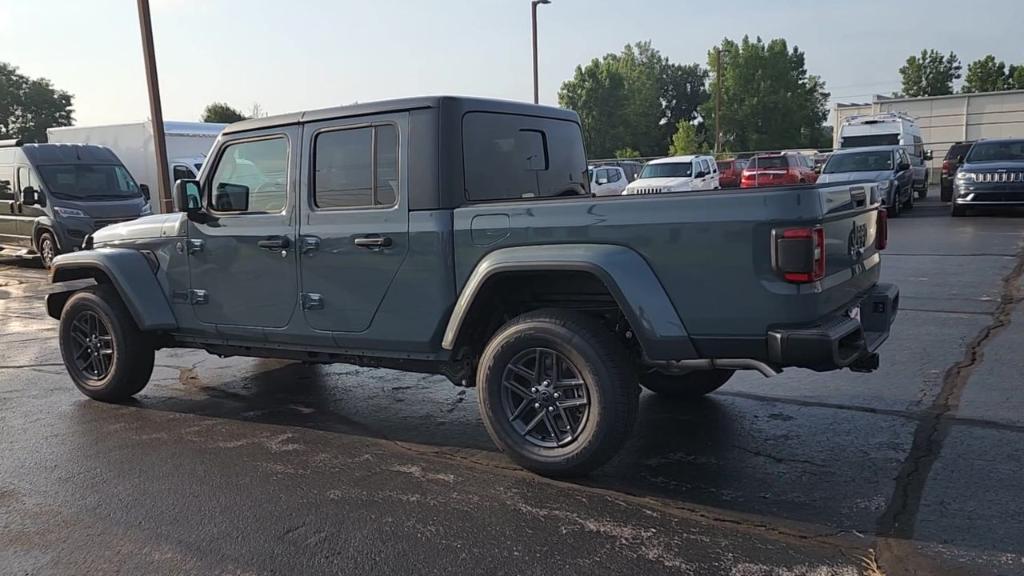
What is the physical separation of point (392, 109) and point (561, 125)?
4.47ft

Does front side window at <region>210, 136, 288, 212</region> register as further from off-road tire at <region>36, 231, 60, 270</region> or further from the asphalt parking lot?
off-road tire at <region>36, 231, 60, 270</region>

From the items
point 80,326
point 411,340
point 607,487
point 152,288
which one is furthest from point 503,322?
point 80,326

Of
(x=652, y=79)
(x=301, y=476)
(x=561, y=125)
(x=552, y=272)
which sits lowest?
(x=301, y=476)

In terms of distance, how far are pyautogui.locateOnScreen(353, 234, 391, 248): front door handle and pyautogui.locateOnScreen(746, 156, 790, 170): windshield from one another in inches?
894

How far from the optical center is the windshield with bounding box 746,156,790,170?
25375mm

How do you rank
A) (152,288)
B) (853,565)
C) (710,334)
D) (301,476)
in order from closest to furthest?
(853,565)
(710,334)
(301,476)
(152,288)

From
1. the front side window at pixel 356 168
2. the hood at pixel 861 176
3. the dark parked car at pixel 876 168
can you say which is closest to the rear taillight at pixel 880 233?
the front side window at pixel 356 168

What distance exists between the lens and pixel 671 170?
24797 millimetres

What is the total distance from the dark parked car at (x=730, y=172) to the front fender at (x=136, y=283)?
1070 inches

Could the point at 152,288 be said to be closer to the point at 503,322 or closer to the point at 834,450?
the point at 503,322

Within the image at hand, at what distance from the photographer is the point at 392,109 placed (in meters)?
4.68

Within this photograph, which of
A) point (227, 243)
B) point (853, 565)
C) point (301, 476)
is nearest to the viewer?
point (853, 565)

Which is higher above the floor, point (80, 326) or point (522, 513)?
point (80, 326)

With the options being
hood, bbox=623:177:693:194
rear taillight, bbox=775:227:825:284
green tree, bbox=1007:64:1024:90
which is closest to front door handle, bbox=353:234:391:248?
rear taillight, bbox=775:227:825:284
